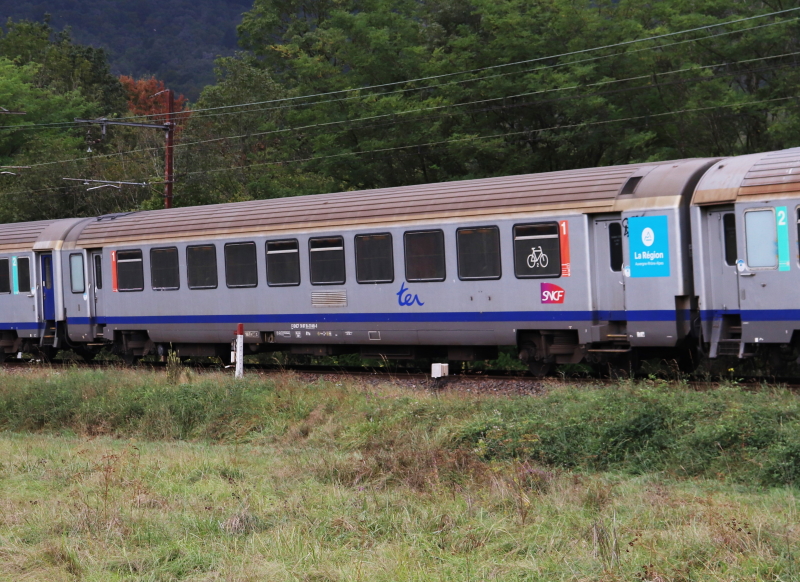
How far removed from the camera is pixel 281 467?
1054cm

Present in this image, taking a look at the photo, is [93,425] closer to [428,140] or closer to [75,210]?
[428,140]

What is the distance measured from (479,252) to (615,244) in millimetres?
2404

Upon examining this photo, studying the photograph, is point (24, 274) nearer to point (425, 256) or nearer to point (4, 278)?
point (4, 278)

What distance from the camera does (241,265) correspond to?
19.6 m

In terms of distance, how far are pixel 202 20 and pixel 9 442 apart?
15019 centimetres

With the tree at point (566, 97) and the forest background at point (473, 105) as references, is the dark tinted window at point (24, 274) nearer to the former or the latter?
the forest background at point (473, 105)

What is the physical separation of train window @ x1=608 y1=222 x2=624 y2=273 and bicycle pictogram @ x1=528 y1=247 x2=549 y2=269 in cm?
110

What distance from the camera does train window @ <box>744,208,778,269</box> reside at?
43.8ft

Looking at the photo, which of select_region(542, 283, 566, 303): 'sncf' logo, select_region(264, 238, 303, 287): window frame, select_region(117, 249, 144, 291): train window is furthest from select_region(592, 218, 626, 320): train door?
select_region(117, 249, 144, 291): train window

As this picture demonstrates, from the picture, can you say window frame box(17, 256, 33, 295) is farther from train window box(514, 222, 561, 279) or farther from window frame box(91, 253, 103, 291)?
train window box(514, 222, 561, 279)

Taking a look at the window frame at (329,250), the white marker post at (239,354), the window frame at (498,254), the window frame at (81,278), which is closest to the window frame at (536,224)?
the window frame at (498,254)

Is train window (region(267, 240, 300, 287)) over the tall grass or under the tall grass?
over

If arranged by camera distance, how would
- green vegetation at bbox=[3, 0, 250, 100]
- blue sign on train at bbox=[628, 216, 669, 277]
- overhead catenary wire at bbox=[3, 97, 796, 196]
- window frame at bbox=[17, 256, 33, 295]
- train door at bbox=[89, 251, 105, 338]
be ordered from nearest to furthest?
blue sign on train at bbox=[628, 216, 669, 277] < train door at bbox=[89, 251, 105, 338] < window frame at bbox=[17, 256, 33, 295] < overhead catenary wire at bbox=[3, 97, 796, 196] < green vegetation at bbox=[3, 0, 250, 100]

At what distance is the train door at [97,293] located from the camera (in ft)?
73.3
